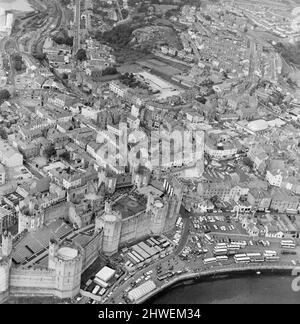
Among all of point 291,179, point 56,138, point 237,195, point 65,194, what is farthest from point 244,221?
point 56,138

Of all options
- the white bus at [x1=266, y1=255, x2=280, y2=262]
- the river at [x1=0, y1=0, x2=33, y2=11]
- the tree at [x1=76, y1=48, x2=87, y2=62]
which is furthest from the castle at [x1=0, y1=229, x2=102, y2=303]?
the river at [x1=0, y1=0, x2=33, y2=11]

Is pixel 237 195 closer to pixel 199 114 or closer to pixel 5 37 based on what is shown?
pixel 199 114

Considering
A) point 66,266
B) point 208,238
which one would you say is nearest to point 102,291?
point 66,266

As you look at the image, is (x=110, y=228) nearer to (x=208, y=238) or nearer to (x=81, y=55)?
(x=208, y=238)

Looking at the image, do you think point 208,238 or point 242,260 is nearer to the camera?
point 242,260

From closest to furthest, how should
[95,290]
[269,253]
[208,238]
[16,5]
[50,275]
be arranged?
[50,275], [95,290], [269,253], [208,238], [16,5]

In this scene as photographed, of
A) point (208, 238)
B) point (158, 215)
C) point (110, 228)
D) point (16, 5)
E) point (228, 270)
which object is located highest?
point (110, 228)

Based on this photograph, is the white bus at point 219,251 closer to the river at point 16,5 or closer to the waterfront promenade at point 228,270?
the waterfront promenade at point 228,270
